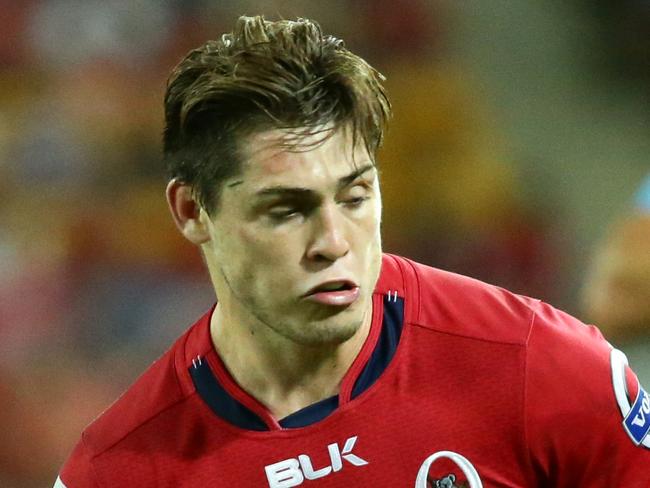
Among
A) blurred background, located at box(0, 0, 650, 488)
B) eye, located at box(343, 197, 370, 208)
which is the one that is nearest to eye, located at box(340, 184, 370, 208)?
eye, located at box(343, 197, 370, 208)

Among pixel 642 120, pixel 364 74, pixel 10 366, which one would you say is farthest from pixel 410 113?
pixel 364 74

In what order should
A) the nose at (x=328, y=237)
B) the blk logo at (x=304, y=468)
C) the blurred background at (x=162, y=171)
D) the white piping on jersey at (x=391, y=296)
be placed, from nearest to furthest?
the nose at (x=328, y=237)
the blk logo at (x=304, y=468)
the white piping on jersey at (x=391, y=296)
the blurred background at (x=162, y=171)

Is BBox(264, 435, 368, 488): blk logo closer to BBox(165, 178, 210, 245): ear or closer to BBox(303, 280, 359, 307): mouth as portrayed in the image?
BBox(303, 280, 359, 307): mouth

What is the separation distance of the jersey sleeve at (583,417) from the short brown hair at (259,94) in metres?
0.39

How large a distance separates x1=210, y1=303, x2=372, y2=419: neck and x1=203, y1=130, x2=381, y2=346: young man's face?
9 centimetres

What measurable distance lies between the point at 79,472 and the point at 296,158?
1.94 ft

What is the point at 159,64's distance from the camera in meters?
3.65

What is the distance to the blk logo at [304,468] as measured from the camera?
160cm

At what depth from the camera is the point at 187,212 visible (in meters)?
1.72

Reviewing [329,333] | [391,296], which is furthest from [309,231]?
[391,296]

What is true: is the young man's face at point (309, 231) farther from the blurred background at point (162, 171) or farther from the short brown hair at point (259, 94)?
the blurred background at point (162, 171)

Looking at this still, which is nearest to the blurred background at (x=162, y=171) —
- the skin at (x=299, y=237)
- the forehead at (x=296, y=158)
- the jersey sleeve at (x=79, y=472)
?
the jersey sleeve at (x=79, y=472)

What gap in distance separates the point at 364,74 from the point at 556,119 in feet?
6.77

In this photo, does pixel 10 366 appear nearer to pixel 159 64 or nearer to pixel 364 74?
pixel 159 64
